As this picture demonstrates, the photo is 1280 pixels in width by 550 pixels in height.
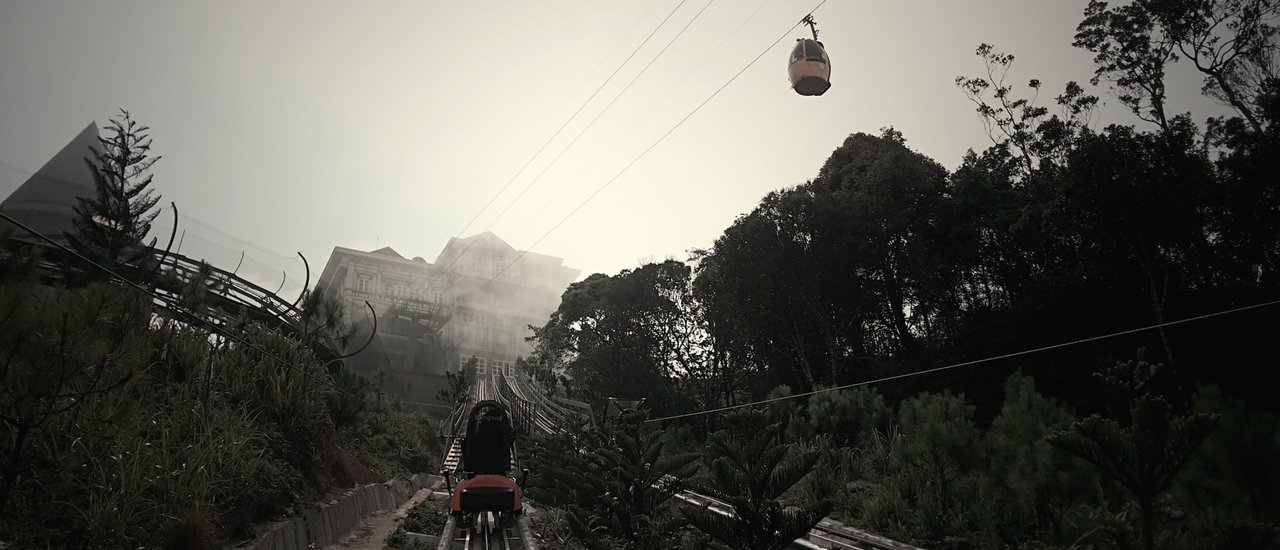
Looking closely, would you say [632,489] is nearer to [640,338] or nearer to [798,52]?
[798,52]

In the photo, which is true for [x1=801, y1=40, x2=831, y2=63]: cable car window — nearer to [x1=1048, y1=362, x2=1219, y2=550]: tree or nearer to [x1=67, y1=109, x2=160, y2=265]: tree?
[x1=1048, y1=362, x2=1219, y2=550]: tree

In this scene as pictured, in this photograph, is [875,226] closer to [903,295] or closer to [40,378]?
[903,295]

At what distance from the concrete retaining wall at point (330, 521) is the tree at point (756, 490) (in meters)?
5.28

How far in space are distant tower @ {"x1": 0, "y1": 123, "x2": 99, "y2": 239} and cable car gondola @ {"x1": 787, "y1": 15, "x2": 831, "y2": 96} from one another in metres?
17.2

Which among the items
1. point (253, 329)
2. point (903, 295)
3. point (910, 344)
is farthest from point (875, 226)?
point (253, 329)

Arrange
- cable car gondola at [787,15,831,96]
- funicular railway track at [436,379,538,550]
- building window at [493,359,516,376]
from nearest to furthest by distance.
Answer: cable car gondola at [787,15,831,96] → funicular railway track at [436,379,538,550] → building window at [493,359,516,376]

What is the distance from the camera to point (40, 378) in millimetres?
4500

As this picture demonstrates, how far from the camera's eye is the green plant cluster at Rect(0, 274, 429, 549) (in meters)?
4.60

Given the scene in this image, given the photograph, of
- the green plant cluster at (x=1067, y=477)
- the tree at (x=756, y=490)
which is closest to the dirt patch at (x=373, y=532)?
the tree at (x=756, y=490)

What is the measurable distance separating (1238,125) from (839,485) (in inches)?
596

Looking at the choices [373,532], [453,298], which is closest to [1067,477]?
[373,532]

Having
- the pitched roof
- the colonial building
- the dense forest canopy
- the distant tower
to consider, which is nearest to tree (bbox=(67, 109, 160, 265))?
the distant tower

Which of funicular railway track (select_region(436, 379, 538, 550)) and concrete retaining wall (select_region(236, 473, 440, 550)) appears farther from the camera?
funicular railway track (select_region(436, 379, 538, 550))

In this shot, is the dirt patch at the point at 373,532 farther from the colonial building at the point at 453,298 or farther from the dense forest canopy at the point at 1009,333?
the colonial building at the point at 453,298
